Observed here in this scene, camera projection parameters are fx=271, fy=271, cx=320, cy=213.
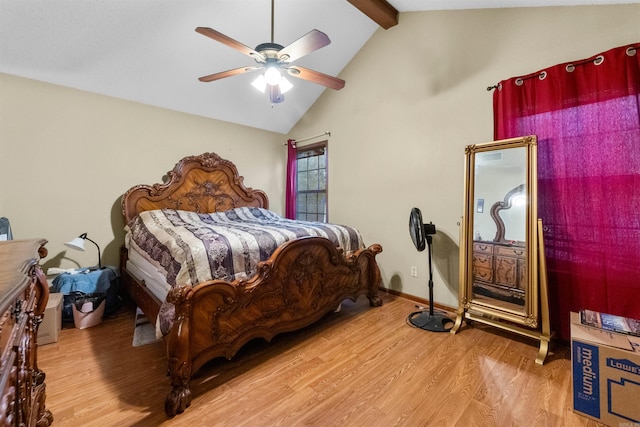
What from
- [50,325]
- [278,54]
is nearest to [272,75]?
[278,54]

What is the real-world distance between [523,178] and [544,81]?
0.81 m

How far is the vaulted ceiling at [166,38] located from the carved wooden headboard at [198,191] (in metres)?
0.78

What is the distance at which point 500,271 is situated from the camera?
234 cm

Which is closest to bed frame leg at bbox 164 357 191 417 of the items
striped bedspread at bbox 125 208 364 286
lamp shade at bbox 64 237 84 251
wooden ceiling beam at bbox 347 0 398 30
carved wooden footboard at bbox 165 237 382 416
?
carved wooden footboard at bbox 165 237 382 416

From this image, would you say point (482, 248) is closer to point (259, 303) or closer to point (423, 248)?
point (423, 248)

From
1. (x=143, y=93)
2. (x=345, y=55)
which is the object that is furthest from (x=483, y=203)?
(x=143, y=93)

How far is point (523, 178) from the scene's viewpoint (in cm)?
219

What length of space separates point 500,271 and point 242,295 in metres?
2.15

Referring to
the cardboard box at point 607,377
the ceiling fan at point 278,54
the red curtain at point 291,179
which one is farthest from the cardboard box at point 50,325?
the cardboard box at point 607,377

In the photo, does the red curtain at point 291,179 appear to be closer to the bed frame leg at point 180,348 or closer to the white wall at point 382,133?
the white wall at point 382,133

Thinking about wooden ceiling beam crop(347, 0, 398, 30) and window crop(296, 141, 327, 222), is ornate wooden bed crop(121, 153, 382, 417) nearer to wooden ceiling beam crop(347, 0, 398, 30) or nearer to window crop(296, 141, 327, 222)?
window crop(296, 141, 327, 222)

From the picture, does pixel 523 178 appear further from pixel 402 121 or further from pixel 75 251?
pixel 75 251

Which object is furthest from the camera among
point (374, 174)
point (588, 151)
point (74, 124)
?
point (374, 174)

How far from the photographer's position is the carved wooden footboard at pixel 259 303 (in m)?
1.58
